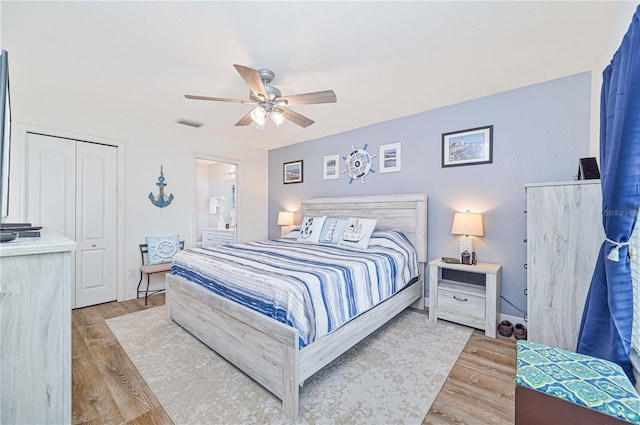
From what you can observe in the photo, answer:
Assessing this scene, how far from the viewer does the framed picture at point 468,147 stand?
119 inches

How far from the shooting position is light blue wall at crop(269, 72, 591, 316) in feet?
8.56

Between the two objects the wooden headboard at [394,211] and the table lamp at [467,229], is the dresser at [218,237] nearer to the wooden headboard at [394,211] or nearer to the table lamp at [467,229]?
the wooden headboard at [394,211]

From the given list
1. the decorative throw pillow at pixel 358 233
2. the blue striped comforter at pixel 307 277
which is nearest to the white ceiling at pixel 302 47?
the decorative throw pillow at pixel 358 233

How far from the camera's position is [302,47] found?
2.12 m

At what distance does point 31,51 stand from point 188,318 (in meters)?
2.64

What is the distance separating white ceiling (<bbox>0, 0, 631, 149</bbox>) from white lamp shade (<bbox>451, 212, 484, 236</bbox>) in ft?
4.48

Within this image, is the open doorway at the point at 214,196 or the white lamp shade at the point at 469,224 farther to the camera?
the open doorway at the point at 214,196

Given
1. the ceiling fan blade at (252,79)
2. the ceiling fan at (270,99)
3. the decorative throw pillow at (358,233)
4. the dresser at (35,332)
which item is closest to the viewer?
the dresser at (35,332)

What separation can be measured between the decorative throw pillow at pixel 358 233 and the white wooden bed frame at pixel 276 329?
461 mm

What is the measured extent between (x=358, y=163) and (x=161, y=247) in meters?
3.20

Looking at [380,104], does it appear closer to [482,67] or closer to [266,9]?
[482,67]

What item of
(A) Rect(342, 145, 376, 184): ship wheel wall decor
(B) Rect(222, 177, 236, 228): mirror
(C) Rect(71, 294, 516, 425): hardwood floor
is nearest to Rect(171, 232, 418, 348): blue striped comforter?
(C) Rect(71, 294, 516, 425): hardwood floor

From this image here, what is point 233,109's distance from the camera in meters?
3.38

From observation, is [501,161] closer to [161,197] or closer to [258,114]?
[258,114]
